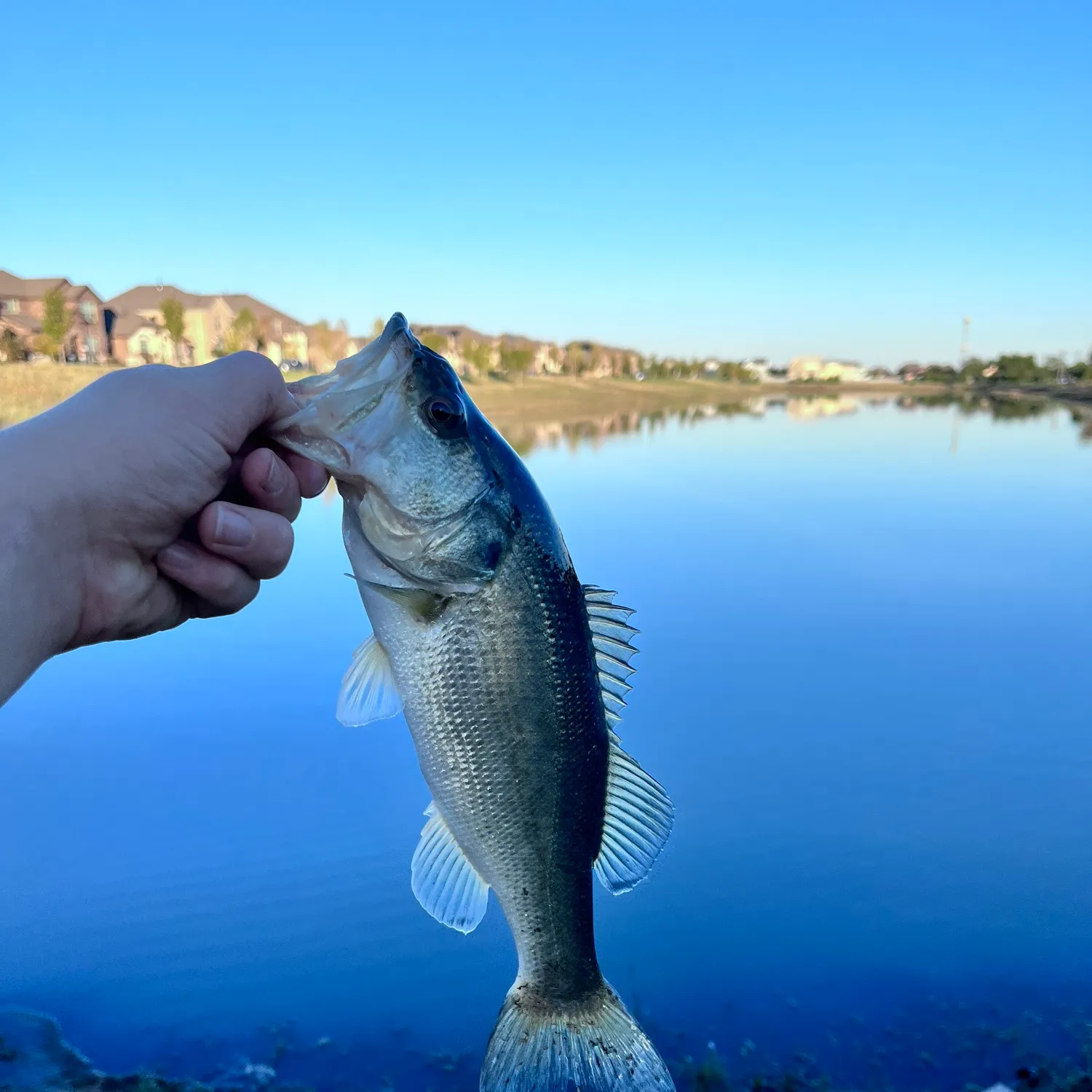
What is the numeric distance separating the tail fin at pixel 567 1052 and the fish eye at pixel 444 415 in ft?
4.44

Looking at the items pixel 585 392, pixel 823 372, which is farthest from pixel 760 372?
pixel 585 392

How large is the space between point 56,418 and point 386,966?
11.3 feet

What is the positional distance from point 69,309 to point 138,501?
54695mm

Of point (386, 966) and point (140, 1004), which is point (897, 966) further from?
point (140, 1004)

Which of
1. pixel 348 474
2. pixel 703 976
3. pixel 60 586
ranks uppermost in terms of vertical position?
pixel 348 474

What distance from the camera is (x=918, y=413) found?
178ft

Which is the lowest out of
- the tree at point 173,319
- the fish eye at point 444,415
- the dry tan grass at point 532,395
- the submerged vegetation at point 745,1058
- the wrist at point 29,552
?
the submerged vegetation at point 745,1058

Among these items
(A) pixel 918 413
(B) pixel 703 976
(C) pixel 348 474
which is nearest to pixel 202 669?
(B) pixel 703 976

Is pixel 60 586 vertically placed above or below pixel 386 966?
above

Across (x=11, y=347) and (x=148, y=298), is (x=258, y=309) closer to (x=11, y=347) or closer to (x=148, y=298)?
(x=148, y=298)

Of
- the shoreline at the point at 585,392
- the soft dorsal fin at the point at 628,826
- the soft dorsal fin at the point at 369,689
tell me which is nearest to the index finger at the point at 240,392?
the soft dorsal fin at the point at 369,689

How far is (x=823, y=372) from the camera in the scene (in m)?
138

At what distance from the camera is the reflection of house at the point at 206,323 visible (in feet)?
178

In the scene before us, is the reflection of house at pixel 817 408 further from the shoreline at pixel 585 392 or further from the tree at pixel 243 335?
the tree at pixel 243 335
